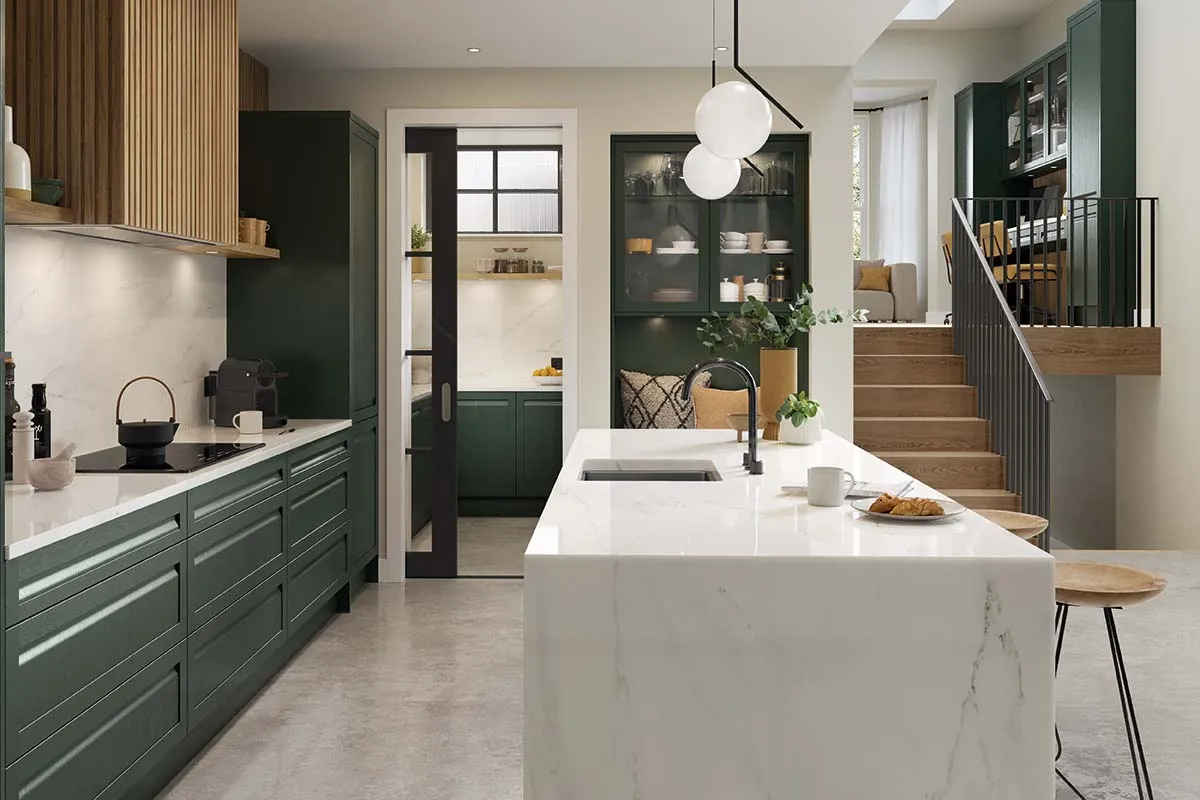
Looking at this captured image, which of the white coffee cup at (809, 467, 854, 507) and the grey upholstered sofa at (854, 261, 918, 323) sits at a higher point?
the grey upholstered sofa at (854, 261, 918, 323)

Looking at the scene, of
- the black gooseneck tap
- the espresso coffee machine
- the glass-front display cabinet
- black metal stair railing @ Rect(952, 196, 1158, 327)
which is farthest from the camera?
black metal stair railing @ Rect(952, 196, 1158, 327)

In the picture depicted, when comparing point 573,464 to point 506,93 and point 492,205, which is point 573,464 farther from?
point 492,205

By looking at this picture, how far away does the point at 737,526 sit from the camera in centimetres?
230

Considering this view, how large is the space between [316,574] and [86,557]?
212cm

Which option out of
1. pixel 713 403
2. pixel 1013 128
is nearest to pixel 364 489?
pixel 713 403

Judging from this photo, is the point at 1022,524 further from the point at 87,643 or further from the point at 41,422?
the point at 41,422

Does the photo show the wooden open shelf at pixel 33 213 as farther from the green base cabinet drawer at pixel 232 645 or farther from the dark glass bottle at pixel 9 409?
the green base cabinet drawer at pixel 232 645

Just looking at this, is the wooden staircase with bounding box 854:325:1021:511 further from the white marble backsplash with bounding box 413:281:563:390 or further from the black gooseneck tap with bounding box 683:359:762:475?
the black gooseneck tap with bounding box 683:359:762:475

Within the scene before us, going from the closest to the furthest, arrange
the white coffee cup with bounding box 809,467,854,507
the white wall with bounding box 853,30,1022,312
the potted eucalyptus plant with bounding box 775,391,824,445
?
the white coffee cup with bounding box 809,467,854,507
the potted eucalyptus plant with bounding box 775,391,824,445
the white wall with bounding box 853,30,1022,312

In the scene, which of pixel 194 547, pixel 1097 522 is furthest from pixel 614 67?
pixel 1097 522

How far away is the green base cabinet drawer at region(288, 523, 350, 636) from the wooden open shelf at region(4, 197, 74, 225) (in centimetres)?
160

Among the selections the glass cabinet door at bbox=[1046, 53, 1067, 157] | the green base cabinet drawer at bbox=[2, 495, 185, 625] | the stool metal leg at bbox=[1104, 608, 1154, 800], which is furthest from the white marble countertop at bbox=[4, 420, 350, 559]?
the glass cabinet door at bbox=[1046, 53, 1067, 157]

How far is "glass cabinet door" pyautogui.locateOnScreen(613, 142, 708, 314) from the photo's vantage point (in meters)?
6.18

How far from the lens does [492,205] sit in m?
7.95
